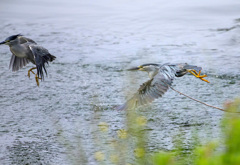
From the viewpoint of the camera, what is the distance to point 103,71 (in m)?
5.71

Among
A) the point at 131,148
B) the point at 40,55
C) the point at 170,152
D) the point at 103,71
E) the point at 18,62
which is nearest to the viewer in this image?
the point at 170,152

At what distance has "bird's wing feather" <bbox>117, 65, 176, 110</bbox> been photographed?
3807 millimetres

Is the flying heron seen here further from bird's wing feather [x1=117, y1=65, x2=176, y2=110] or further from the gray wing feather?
bird's wing feather [x1=117, y1=65, x2=176, y2=110]

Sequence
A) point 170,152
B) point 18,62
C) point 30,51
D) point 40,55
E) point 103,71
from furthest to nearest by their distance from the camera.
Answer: point 103,71 < point 18,62 < point 30,51 < point 40,55 < point 170,152

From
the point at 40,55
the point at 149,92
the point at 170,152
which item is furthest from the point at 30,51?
the point at 170,152

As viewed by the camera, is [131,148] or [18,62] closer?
[131,148]

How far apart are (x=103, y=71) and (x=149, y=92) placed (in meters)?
1.91

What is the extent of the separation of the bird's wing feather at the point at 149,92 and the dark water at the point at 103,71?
0.14 metres

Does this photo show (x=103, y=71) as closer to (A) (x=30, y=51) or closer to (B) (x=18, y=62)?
(B) (x=18, y=62)

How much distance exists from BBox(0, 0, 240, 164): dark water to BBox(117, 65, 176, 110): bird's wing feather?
14 centimetres

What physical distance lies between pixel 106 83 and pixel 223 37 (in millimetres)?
2063

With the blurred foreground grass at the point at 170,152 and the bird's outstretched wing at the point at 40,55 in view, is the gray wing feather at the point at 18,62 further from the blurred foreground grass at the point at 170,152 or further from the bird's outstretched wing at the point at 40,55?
the blurred foreground grass at the point at 170,152

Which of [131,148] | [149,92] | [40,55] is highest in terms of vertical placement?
[40,55]

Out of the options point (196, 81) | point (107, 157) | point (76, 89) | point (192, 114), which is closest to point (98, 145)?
point (107, 157)
